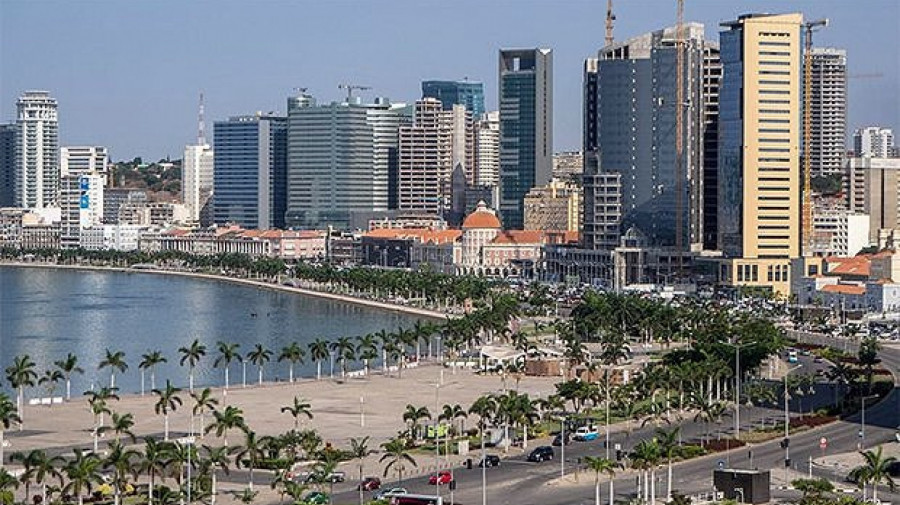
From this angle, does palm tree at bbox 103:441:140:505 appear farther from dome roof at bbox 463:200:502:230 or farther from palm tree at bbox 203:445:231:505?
dome roof at bbox 463:200:502:230

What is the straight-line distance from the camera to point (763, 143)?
108m

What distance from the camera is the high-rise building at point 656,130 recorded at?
12219cm

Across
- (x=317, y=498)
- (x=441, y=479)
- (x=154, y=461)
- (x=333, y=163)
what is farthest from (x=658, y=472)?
(x=333, y=163)

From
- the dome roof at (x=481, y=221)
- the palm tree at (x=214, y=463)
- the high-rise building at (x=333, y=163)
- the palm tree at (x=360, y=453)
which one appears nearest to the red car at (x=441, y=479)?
the palm tree at (x=360, y=453)

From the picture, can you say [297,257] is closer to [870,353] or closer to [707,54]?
[707,54]

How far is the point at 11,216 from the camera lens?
19488 cm

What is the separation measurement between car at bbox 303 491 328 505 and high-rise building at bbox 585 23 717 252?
85.1 metres

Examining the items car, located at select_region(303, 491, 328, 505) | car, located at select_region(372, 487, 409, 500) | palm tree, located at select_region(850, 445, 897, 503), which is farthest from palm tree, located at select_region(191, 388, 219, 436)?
palm tree, located at select_region(850, 445, 897, 503)

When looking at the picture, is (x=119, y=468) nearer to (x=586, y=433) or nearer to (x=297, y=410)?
(x=297, y=410)

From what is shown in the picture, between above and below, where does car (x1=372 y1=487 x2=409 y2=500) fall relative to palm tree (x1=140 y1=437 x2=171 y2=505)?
below

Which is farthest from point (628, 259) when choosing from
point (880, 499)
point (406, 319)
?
point (880, 499)

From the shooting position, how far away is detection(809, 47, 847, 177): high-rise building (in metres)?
181

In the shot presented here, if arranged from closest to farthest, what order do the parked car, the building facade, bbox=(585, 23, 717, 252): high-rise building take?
the parked car, bbox=(585, 23, 717, 252): high-rise building, the building facade

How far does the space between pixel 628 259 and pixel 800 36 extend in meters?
22.0
